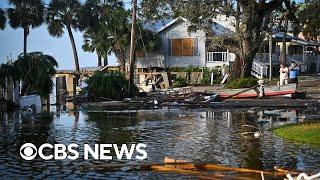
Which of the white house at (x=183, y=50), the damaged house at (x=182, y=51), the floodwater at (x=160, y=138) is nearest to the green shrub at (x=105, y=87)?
the floodwater at (x=160, y=138)

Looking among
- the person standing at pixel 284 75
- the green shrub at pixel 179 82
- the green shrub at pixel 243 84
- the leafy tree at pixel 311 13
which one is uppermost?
the leafy tree at pixel 311 13

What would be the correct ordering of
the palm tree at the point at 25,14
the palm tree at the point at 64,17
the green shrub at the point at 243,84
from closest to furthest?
the green shrub at the point at 243,84, the palm tree at the point at 25,14, the palm tree at the point at 64,17

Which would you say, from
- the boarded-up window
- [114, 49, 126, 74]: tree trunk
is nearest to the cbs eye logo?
the boarded-up window

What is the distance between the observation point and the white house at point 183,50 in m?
58.7

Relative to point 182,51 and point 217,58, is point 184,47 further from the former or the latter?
point 217,58

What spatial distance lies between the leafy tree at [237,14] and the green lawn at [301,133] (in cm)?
2227

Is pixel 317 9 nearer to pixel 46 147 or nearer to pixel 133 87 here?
pixel 133 87

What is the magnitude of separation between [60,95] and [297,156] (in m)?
26.2

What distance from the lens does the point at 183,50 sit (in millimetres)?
60344

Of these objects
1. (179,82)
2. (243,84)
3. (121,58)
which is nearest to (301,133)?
(243,84)

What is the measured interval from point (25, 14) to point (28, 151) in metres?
50.0

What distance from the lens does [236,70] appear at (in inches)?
1697

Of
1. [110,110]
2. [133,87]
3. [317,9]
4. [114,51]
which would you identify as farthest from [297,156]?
[114,51]

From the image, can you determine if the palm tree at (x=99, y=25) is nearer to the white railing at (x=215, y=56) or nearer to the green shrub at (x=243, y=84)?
the white railing at (x=215, y=56)
